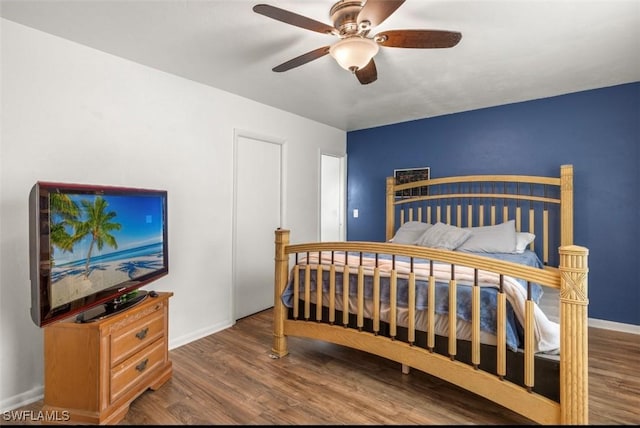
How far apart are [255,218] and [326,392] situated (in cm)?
204

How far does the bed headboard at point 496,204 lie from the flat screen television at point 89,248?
3.00 metres

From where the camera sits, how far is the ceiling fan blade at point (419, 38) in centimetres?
163

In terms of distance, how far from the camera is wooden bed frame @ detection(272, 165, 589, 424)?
4.68ft

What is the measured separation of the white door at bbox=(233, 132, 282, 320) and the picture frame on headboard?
1631 mm

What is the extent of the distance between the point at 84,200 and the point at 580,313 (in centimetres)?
250

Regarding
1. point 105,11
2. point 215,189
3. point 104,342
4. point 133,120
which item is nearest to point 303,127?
point 215,189

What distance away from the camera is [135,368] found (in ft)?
6.23

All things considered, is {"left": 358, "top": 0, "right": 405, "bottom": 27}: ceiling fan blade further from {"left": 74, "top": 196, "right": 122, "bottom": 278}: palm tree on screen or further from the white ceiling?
{"left": 74, "top": 196, "right": 122, "bottom": 278}: palm tree on screen

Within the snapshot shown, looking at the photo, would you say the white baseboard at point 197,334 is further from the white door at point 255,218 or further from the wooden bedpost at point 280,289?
the wooden bedpost at point 280,289

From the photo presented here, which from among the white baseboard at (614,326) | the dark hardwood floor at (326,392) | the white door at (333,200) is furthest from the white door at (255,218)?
the white baseboard at (614,326)

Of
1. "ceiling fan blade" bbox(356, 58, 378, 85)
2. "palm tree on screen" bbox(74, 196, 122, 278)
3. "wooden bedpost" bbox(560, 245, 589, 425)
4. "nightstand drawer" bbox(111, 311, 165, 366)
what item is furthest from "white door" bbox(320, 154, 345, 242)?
"wooden bedpost" bbox(560, 245, 589, 425)

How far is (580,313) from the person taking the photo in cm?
142

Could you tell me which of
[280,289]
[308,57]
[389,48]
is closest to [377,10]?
[308,57]

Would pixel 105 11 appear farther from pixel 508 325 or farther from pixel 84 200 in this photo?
pixel 508 325
